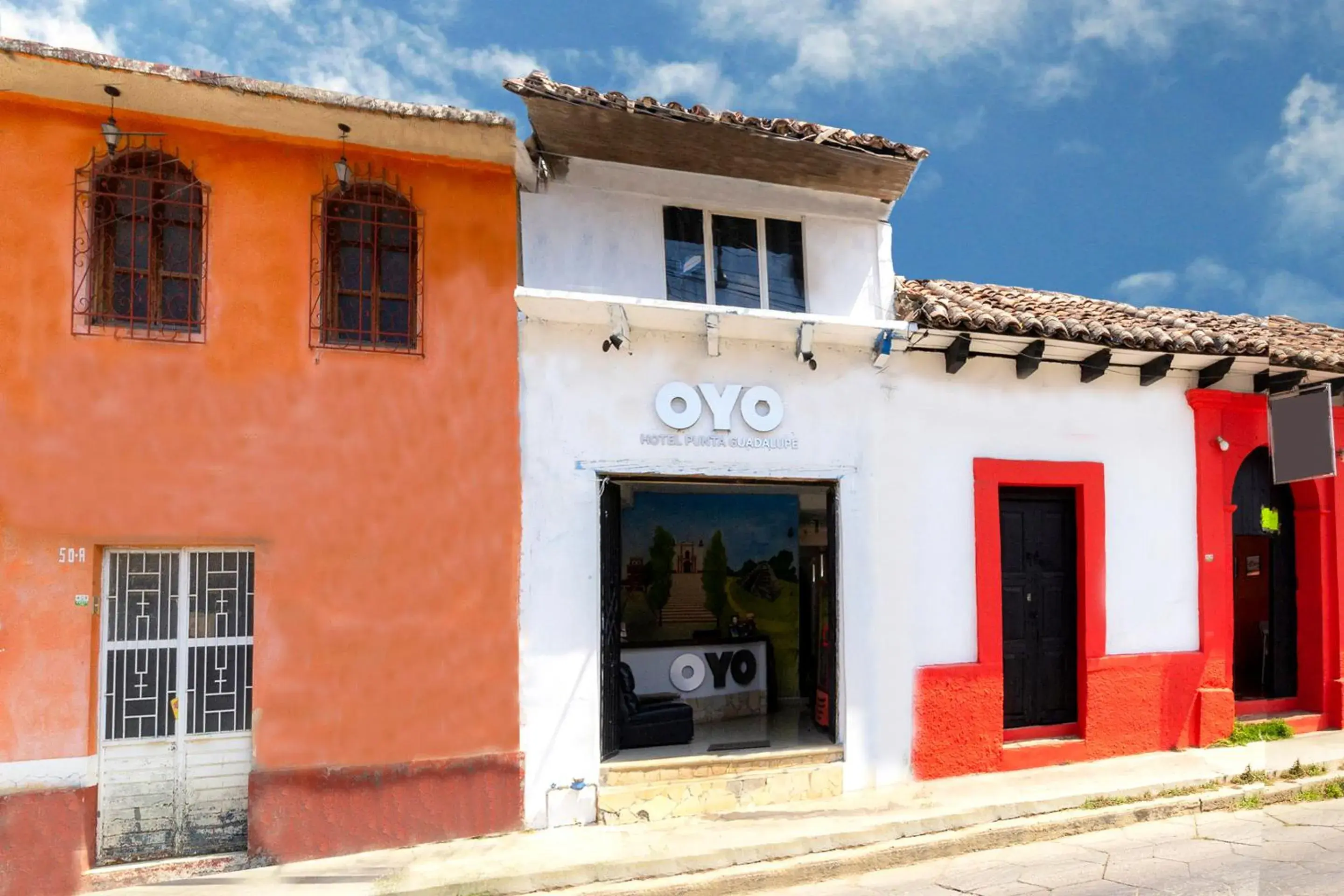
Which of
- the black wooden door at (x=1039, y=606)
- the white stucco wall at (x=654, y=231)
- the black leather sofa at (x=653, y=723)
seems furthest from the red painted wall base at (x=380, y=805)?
the black wooden door at (x=1039, y=606)

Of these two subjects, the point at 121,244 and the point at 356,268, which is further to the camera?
the point at 356,268

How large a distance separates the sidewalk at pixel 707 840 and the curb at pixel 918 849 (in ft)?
0.16

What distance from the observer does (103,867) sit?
6332 millimetres

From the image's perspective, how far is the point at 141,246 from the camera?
683cm

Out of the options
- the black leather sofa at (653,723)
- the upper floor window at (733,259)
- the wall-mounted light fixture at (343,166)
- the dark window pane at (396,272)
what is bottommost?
the black leather sofa at (653,723)

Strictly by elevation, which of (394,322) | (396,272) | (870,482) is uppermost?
(396,272)

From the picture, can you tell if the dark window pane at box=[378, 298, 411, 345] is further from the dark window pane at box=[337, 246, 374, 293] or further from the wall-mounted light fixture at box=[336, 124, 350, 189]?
the wall-mounted light fixture at box=[336, 124, 350, 189]

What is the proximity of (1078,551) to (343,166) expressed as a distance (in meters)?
7.99

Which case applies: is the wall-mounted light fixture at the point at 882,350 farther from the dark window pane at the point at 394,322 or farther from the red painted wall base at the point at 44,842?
the red painted wall base at the point at 44,842

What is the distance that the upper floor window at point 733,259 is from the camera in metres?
8.18

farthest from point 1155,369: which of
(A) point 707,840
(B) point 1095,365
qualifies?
(A) point 707,840

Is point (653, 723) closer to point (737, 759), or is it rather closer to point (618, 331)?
point (737, 759)

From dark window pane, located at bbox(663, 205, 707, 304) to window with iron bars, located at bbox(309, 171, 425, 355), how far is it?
223 centimetres

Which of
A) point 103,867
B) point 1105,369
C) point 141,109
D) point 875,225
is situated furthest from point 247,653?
point 1105,369
